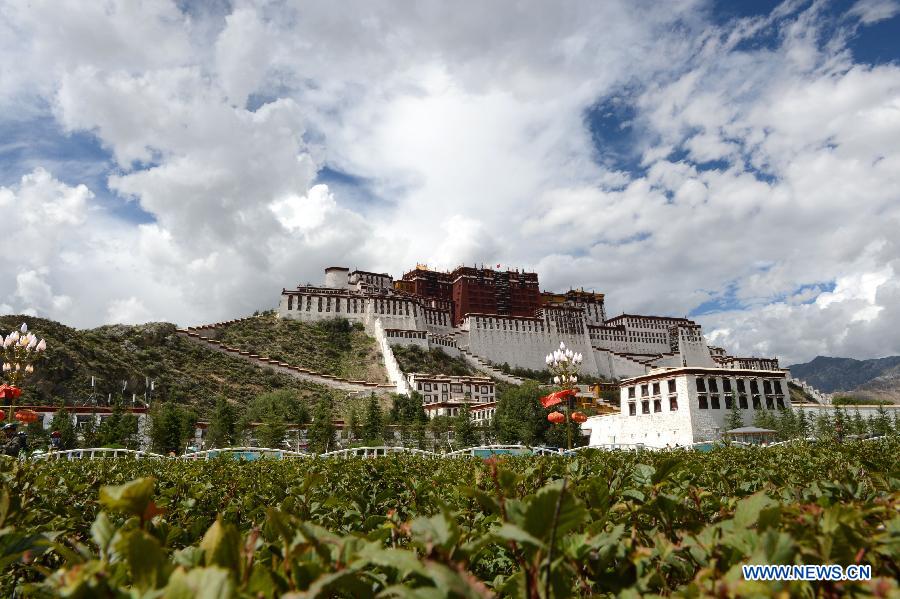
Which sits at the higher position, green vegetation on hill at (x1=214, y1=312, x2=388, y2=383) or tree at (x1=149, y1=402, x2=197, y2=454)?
green vegetation on hill at (x1=214, y1=312, x2=388, y2=383)

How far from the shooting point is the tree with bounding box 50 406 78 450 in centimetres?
3400

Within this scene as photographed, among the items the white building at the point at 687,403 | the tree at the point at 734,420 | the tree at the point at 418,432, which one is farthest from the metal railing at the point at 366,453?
the tree at the point at 734,420

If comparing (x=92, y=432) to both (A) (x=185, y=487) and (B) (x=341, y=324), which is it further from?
(B) (x=341, y=324)

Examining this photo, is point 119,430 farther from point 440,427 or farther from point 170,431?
point 440,427

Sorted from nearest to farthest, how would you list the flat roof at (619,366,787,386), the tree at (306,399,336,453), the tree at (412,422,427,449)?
the tree at (306,399,336,453) < the flat roof at (619,366,787,386) < the tree at (412,422,427,449)

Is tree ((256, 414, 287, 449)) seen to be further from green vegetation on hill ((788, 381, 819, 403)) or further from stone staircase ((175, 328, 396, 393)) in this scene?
green vegetation on hill ((788, 381, 819, 403))

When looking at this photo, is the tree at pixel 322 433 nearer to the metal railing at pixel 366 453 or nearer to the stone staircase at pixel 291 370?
the stone staircase at pixel 291 370

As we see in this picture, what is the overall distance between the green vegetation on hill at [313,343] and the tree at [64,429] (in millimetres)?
35681

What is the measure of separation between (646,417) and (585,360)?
45833 mm

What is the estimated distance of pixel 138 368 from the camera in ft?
191

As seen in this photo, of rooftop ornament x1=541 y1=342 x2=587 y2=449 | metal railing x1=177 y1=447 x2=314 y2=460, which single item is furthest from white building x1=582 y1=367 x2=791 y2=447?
metal railing x1=177 y1=447 x2=314 y2=460

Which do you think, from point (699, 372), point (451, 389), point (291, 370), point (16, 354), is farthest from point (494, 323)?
point (16, 354)

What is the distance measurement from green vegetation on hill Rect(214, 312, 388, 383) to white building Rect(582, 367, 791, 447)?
3480 cm

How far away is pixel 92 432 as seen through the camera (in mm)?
36219
